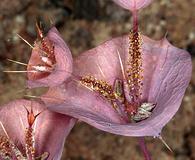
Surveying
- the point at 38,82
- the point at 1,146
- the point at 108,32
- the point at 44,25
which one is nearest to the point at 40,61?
the point at 38,82

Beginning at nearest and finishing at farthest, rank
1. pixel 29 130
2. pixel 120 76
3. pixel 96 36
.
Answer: pixel 29 130 → pixel 120 76 → pixel 96 36

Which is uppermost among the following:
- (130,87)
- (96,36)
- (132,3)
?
(132,3)

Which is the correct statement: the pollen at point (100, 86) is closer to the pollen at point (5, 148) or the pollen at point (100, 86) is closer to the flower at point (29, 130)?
the flower at point (29, 130)

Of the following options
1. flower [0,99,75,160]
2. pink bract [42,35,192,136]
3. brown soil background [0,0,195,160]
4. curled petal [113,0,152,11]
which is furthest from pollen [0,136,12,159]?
brown soil background [0,0,195,160]

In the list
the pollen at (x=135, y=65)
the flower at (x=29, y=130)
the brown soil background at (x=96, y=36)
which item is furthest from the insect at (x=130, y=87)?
the brown soil background at (x=96, y=36)

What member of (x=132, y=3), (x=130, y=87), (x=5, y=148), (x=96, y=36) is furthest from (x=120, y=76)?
(x=96, y=36)

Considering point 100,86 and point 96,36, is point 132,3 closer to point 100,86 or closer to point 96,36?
point 100,86

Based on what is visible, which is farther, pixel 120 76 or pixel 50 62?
pixel 120 76
